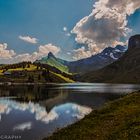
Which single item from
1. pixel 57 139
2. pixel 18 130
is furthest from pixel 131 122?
pixel 18 130

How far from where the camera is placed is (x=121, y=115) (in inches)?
1754

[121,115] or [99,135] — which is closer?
A: [99,135]

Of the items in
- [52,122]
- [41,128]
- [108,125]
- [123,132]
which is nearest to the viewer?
[123,132]

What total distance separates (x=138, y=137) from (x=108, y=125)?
35.7 feet

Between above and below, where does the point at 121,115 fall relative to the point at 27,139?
above

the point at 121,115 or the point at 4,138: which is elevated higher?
the point at 121,115

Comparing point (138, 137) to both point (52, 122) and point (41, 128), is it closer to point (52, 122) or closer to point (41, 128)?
point (41, 128)

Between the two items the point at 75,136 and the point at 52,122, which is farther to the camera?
the point at 52,122

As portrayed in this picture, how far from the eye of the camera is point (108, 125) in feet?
128

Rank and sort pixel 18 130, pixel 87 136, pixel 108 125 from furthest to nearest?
1. pixel 18 130
2. pixel 108 125
3. pixel 87 136

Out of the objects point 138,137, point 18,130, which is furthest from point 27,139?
point 138,137

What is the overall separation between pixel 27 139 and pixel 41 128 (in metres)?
11.1

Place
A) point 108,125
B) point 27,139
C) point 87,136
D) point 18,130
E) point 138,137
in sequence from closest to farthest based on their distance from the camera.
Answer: point 138,137, point 87,136, point 108,125, point 27,139, point 18,130

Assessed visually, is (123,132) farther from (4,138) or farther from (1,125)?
(1,125)
